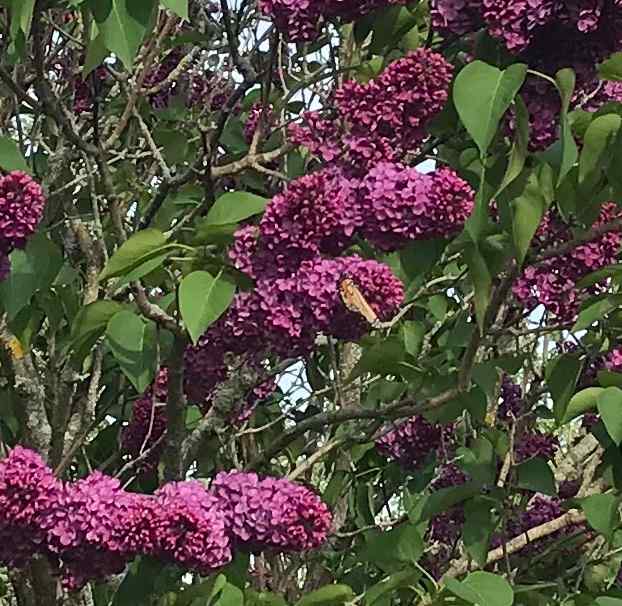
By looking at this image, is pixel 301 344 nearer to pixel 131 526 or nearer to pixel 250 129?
pixel 131 526

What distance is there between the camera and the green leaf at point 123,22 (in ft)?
4.90

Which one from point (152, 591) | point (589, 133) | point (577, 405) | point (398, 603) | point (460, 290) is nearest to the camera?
point (589, 133)

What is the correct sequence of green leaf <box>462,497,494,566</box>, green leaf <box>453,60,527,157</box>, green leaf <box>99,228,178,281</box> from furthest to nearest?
green leaf <box>462,497,494,566</box> < green leaf <box>99,228,178,281</box> < green leaf <box>453,60,527,157</box>

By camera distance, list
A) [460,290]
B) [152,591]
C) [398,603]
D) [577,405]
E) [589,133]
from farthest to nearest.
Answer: [460,290], [398,603], [577,405], [152,591], [589,133]

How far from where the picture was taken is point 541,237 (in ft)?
5.84

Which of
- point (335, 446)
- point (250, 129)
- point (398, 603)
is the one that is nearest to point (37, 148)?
point (250, 129)

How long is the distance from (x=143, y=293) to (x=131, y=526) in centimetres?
38

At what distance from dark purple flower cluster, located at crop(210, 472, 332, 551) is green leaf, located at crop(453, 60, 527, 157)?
0.58m

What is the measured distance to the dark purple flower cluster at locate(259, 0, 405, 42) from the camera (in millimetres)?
1643

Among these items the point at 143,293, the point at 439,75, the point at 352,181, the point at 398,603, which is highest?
the point at 439,75

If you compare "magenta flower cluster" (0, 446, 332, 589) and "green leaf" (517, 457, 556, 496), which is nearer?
"magenta flower cluster" (0, 446, 332, 589)

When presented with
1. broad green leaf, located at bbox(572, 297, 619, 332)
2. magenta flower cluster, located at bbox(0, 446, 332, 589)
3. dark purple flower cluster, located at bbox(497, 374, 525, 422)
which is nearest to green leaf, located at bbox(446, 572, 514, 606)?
magenta flower cluster, located at bbox(0, 446, 332, 589)

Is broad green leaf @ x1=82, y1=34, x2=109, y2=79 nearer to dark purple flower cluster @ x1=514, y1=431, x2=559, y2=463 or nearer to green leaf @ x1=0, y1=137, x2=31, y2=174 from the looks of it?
green leaf @ x1=0, y1=137, x2=31, y2=174

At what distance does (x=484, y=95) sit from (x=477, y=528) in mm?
911
